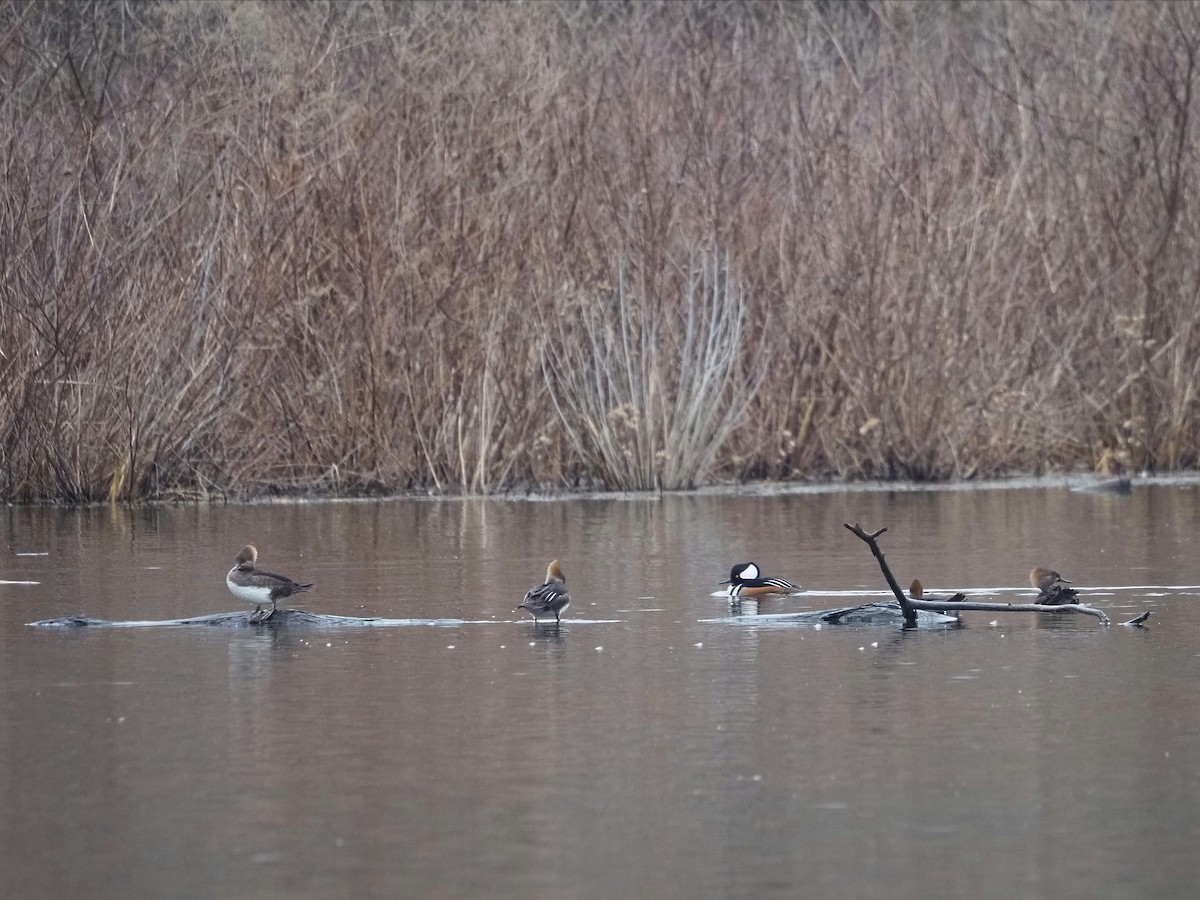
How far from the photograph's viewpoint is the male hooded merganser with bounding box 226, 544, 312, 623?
988 centimetres

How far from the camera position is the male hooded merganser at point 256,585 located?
389 inches

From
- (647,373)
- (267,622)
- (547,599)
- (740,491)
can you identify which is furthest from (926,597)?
(740,491)

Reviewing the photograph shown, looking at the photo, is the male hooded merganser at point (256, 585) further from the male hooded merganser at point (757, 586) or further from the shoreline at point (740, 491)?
the shoreline at point (740, 491)

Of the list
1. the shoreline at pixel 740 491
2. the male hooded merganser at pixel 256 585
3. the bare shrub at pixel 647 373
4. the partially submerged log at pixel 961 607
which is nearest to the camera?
the partially submerged log at pixel 961 607

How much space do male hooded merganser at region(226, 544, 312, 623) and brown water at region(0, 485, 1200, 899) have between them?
15 centimetres

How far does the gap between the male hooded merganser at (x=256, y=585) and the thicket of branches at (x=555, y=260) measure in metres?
7.09

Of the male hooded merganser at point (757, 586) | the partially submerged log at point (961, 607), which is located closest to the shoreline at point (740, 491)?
the male hooded merganser at point (757, 586)

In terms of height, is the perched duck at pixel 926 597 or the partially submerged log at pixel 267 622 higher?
the perched duck at pixel 926 597

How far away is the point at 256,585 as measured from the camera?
9.90m

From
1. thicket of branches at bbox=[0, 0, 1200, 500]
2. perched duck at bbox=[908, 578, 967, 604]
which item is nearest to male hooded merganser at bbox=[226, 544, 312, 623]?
perched duck at bbox=[908, 578, 967, 604]

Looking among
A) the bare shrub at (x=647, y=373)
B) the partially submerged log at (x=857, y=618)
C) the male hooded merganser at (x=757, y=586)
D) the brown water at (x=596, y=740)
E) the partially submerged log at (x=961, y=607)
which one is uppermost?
the bare shrub at (x=647, y=373)

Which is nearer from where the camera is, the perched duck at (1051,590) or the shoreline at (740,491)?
the perched duck at (1051,590)

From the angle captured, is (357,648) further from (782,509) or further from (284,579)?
(782,509)

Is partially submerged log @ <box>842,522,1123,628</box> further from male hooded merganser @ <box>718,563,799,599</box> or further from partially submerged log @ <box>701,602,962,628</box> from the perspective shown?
male hooded merganser @ <box>718,563,799,599</box>
